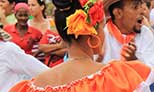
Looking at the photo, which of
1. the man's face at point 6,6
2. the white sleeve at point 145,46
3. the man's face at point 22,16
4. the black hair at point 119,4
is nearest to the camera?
the white sleeve at point 145,46

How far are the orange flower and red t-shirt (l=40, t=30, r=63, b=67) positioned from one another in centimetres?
267

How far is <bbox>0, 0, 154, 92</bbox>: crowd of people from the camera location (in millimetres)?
2303

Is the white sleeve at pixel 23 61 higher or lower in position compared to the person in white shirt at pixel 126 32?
lower

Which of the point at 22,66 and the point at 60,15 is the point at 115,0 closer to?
the point at 22,66

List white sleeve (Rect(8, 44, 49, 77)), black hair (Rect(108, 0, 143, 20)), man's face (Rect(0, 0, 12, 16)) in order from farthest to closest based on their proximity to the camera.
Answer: man's face (Rect(0, 0, 12, 16))
white sleeve (Rect(8, 44, 49, 77))
black hair (Rect(108, 0, 143, 20))

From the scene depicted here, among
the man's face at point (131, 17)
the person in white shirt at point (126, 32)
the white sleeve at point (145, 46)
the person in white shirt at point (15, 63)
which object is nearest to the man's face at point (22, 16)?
the person in white shirt at point (15, 63)

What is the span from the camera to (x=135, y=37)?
12.3 ft

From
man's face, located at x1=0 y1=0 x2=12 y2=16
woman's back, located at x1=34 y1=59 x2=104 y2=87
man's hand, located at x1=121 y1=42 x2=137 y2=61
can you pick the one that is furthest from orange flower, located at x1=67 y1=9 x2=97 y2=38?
man's face, located at x1=0 y1=0 x2=12 y2=16

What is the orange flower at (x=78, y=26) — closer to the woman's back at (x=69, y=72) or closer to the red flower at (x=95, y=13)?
the red flower at (x=95, y=13)

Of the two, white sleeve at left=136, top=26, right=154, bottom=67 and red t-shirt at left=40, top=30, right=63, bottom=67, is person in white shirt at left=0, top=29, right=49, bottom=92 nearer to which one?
white sleeve at left=136, top=26, right=154, bottom=67

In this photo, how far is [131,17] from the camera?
12.3 ft

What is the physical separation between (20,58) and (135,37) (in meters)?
0.95

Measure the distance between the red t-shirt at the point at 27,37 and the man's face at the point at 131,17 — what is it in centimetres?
200

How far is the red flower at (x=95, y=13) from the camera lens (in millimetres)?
2376
